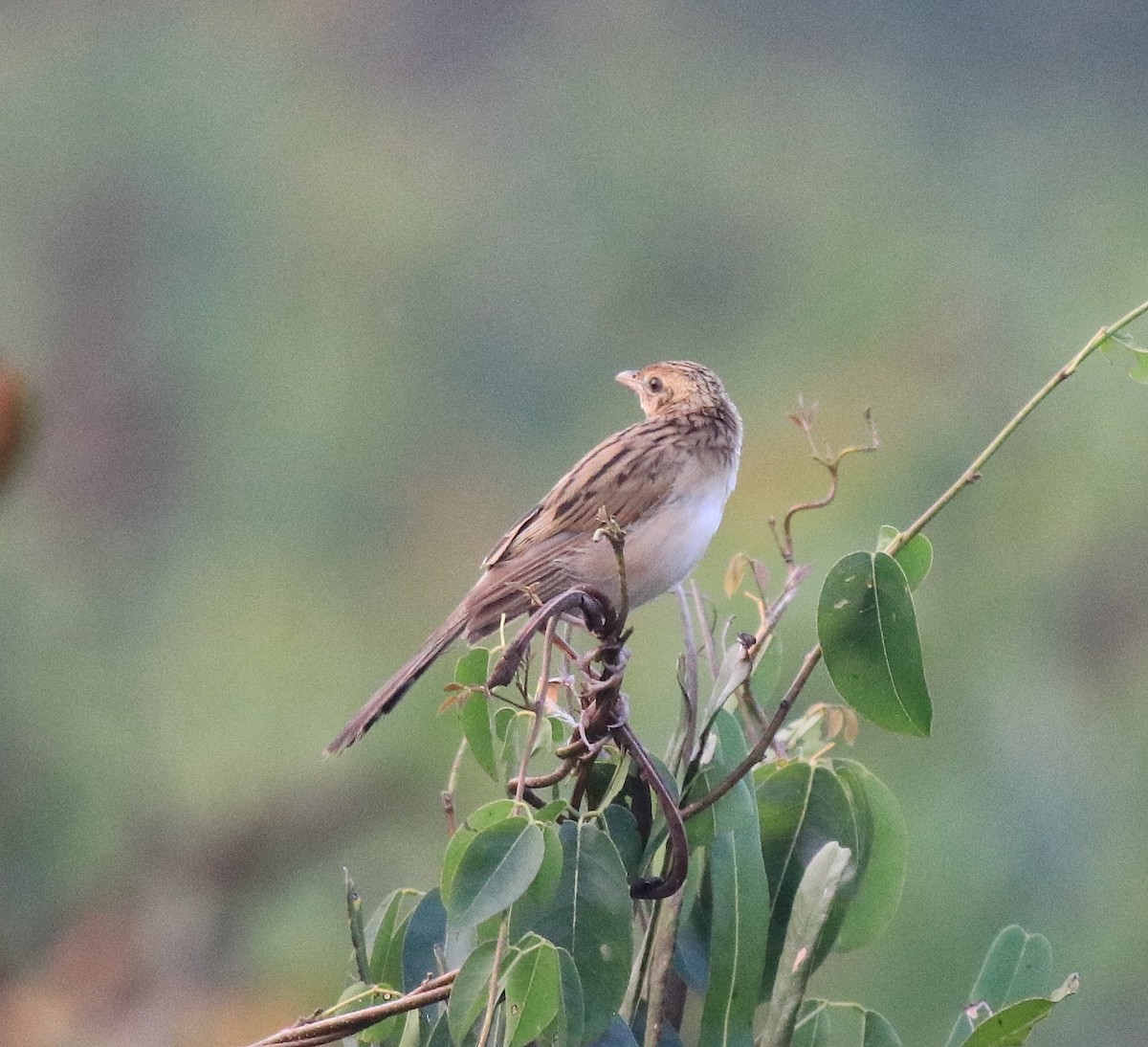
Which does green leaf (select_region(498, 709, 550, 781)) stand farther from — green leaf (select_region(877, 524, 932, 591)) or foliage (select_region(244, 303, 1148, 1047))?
green leaf (select_region(877, 524, 932, 591))

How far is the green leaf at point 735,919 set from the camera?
3.06 feet

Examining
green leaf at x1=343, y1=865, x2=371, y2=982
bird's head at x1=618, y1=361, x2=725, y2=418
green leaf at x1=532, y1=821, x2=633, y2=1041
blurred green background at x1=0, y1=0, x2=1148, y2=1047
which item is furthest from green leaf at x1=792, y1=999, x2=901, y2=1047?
blurred green background at x1=0, y1=0, x2=1148, y2=1047

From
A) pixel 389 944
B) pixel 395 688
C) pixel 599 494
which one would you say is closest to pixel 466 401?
pixel 599 494

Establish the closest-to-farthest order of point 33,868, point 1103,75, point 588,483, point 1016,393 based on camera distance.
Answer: point 588,483, point 33,868, point 1016,393, point 1103,75

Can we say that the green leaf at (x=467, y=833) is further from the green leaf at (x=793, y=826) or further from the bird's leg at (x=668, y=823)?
the green leaf at (x=793, y=826)

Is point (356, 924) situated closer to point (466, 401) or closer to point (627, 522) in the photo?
point (627, 522)

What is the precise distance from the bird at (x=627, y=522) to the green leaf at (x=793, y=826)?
347 mm

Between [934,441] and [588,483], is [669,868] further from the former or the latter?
[934,441]

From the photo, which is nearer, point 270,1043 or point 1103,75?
point 270,1043

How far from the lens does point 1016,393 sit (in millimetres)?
2623

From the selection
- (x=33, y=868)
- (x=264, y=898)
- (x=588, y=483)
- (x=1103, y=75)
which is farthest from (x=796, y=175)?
(x=33, y=868)

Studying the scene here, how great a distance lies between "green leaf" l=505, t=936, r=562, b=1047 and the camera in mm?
786

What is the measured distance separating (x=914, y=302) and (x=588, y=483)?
143cm

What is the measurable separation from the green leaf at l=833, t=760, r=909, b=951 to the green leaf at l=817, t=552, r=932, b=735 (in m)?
0.12
